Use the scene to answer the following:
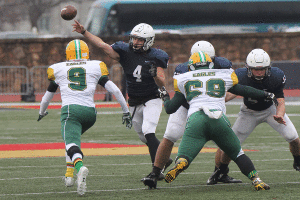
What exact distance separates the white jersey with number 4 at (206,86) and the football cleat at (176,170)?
59cm

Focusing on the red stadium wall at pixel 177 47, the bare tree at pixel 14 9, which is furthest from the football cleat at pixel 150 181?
the bare tree at pixel 14 9

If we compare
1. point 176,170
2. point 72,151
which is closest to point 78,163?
point 72,151

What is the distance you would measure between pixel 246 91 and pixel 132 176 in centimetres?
210

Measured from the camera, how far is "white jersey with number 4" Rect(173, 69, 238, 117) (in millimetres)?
6844

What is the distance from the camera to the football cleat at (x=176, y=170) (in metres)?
6.52

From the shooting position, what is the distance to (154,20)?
3127 cm

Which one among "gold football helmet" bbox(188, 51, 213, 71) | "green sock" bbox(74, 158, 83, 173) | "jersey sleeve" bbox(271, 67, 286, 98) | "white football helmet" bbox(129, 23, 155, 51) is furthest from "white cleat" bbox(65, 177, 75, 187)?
"jersey sleeve" bbox(271, 67, 286, 98)

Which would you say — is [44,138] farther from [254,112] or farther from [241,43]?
[241,43]

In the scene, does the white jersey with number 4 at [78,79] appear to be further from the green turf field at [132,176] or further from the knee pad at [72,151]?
the green turf field at [132,176]

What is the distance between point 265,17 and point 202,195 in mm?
26306

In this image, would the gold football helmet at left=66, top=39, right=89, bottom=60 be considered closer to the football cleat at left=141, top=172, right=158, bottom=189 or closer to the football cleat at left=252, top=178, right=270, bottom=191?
the football cleat at left=141, top=172, right=158, bottom=189

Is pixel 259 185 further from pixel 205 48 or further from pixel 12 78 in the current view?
pixel 12 78

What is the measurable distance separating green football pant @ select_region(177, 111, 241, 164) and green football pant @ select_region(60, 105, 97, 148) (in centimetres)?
121

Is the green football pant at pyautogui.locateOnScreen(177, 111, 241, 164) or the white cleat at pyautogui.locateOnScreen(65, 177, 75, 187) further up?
the green football pant at pyautogui.locateOnScreen(177, 111, 241, 164)
